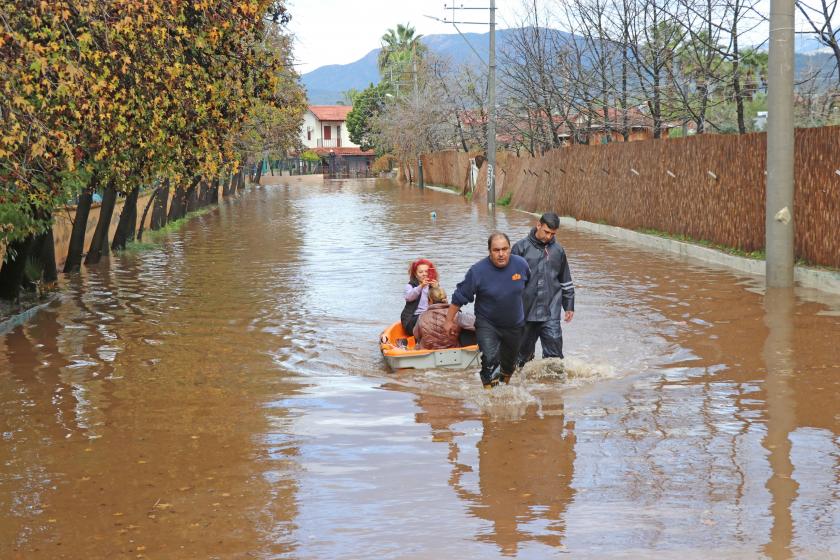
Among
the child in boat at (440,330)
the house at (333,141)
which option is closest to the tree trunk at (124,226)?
the child in boat at (440,330)

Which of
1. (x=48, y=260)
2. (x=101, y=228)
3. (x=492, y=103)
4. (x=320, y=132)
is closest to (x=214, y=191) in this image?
(x=492, y=103)

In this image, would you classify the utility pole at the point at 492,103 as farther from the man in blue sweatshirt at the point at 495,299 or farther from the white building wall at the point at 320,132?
the white building wall at the point at 320,132

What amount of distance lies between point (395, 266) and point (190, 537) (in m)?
16.8

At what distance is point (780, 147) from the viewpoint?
1709cm

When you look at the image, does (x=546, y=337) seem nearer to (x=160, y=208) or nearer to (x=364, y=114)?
(x=160, y=208)

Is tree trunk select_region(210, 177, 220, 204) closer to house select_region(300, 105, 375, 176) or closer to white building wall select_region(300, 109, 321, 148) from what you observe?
house select_region(300, 105, 375, 176)

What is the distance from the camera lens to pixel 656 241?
25906mm

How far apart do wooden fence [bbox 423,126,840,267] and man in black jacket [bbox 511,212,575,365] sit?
817cm

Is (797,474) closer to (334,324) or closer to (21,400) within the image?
(21,400)

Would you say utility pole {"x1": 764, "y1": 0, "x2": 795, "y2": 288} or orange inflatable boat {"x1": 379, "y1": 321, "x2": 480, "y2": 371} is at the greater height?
utility pole {"x1": 764, "y1": 0, "x2": 795, "y2": 288}

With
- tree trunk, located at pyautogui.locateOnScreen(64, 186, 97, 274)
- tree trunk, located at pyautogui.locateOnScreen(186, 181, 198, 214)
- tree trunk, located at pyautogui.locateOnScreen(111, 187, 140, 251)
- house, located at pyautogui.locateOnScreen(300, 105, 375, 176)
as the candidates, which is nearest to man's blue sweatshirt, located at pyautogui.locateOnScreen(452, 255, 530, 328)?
tree trunk, located at pyautogui.locateOnScreen(64, 186, 97, 274)

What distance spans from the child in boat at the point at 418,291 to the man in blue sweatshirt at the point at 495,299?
204cm

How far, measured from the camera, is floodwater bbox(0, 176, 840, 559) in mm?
6473

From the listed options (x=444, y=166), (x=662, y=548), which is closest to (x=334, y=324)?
(x=662, y=548)
